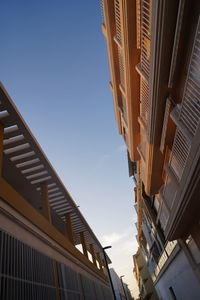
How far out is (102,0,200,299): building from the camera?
5.38m

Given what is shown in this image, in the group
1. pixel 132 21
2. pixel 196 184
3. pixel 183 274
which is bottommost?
pixel 183 274

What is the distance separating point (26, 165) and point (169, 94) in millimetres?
5723

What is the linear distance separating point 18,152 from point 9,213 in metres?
2.99

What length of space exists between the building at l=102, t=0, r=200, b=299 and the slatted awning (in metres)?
4.28

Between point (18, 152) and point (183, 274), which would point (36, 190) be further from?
point (183, 274)

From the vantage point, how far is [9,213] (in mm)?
4773

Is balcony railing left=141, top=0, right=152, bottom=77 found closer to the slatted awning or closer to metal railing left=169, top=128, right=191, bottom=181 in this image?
metal railing left=169, top=128, right=191, bottom=181

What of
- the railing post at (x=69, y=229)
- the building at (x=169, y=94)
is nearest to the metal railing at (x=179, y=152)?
the building at (x=169, y=94)

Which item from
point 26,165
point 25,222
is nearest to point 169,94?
point 26,165

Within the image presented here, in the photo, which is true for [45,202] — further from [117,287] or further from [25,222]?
[117,287]

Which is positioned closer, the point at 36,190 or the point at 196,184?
the point at 196,184

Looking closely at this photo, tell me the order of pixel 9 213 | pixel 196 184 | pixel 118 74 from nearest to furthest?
pixel 9 213
pixel 196 184
pixel 118 74

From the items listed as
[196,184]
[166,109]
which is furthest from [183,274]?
[166,109]

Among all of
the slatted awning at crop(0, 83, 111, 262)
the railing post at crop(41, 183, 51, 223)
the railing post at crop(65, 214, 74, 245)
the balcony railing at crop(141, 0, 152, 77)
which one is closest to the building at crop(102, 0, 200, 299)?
the balcony railing at crop(141, 0, 152, 77)
